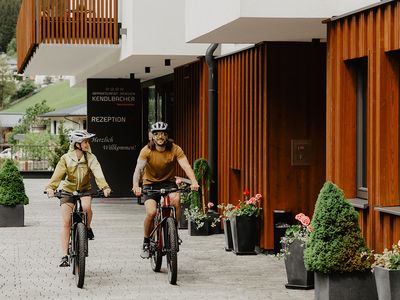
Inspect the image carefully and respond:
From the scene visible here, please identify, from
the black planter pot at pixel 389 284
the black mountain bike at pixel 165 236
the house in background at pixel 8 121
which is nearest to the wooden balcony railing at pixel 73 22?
the black mountain bike at pixel 165 236

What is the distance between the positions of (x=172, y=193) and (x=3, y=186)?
8.00 meters

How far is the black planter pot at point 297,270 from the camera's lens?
12406 millimetres

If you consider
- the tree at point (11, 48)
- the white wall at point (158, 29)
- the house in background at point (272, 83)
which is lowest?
the house in background at point (272, 83)

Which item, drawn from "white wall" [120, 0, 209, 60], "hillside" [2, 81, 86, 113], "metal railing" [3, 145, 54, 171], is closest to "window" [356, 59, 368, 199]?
"white wall" [120, 0, 209, 60]

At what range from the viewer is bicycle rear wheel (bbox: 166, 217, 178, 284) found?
12805 millimetres

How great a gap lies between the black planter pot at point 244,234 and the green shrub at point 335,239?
5126 millimetres

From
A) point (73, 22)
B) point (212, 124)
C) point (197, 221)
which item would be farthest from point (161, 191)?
point (73, 22)

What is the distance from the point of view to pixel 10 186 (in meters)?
21.2

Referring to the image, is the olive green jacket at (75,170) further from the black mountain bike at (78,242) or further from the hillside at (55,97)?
the hillside at (55,97)

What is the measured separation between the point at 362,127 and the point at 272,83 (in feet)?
11.4

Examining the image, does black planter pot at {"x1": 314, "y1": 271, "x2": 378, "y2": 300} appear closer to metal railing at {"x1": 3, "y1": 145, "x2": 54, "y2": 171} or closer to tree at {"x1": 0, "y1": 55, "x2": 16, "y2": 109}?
metal railing at {"x1": 3, "y1": 145, "x2": 54, "y2": 171}

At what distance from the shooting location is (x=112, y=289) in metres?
12.6

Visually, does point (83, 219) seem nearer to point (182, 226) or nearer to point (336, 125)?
point (336, 125)

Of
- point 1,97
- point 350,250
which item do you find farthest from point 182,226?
point 1,97
